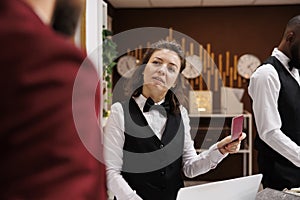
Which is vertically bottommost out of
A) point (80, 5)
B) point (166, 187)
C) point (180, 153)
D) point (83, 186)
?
point (166, 187)

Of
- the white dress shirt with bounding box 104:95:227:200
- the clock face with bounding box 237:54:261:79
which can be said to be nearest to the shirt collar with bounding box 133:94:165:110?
the white dress shirt with bounding box 104:95:227:200

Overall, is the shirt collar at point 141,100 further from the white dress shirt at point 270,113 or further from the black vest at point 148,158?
the white dress shirt at point 270,113

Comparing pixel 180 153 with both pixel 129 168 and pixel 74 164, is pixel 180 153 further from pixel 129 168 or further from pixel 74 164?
pixel 74 164

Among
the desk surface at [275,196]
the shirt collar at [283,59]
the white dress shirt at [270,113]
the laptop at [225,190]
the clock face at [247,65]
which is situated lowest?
the desk surface at [275,196]

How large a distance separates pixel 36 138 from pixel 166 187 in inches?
61.6

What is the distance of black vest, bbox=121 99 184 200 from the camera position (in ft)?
5.79

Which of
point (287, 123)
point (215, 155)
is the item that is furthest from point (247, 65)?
point (215, 155)

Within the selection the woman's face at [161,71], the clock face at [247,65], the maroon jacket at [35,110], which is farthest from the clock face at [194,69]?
the maroon jacket at [35,110]

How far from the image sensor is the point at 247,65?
618 centimetres

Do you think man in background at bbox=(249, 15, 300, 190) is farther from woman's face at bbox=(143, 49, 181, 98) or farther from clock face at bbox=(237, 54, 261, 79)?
clock face at bbox=(237, 54, 261, 79)

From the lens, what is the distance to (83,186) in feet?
1.06

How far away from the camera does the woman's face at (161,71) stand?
5.67 ft

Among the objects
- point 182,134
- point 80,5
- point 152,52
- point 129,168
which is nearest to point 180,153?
point 182,134

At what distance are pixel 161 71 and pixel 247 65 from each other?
4679mm
